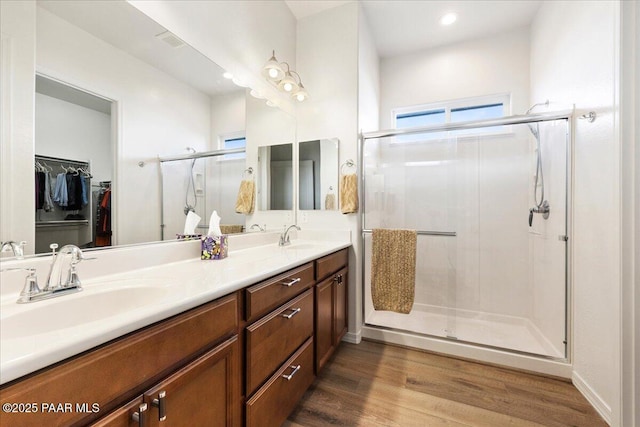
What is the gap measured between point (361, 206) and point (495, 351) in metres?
1.52

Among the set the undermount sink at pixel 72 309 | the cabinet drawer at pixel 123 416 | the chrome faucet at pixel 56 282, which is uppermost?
the chrome faucet at pixel 56 282

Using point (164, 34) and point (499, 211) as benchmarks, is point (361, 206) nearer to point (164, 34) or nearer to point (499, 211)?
point (499, 211)

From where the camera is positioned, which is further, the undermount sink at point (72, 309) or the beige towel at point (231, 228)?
the beige towel at point (231, 228)

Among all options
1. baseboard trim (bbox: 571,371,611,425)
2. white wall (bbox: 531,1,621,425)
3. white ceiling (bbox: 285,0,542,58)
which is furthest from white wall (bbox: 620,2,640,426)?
white ceiling (bbox: 285,0,542,58)

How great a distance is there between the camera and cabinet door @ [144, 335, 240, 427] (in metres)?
0.71

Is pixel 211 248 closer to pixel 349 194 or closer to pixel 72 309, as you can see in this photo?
pixel 72 309

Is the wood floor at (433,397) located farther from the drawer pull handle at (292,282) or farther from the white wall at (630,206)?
the drawer pull handle at (292,282)

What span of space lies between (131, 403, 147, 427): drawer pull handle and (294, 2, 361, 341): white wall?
185cm

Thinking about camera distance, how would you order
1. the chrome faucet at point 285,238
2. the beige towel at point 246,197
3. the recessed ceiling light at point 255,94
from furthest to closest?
the chrome faucet at point 285,238 → the recessed ceiling light at point 255,94 → the beige towel at point 246,197

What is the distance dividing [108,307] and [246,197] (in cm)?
119

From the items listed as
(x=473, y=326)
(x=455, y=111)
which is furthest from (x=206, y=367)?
(x=455, y=111)

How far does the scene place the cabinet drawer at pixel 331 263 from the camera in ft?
5.58

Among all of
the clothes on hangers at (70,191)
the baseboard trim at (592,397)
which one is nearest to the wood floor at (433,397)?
the baseboard trim at (592,397)

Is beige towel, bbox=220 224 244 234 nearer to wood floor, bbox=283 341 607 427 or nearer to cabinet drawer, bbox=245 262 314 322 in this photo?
cabinet drawer, bbox=245 262 314 322
